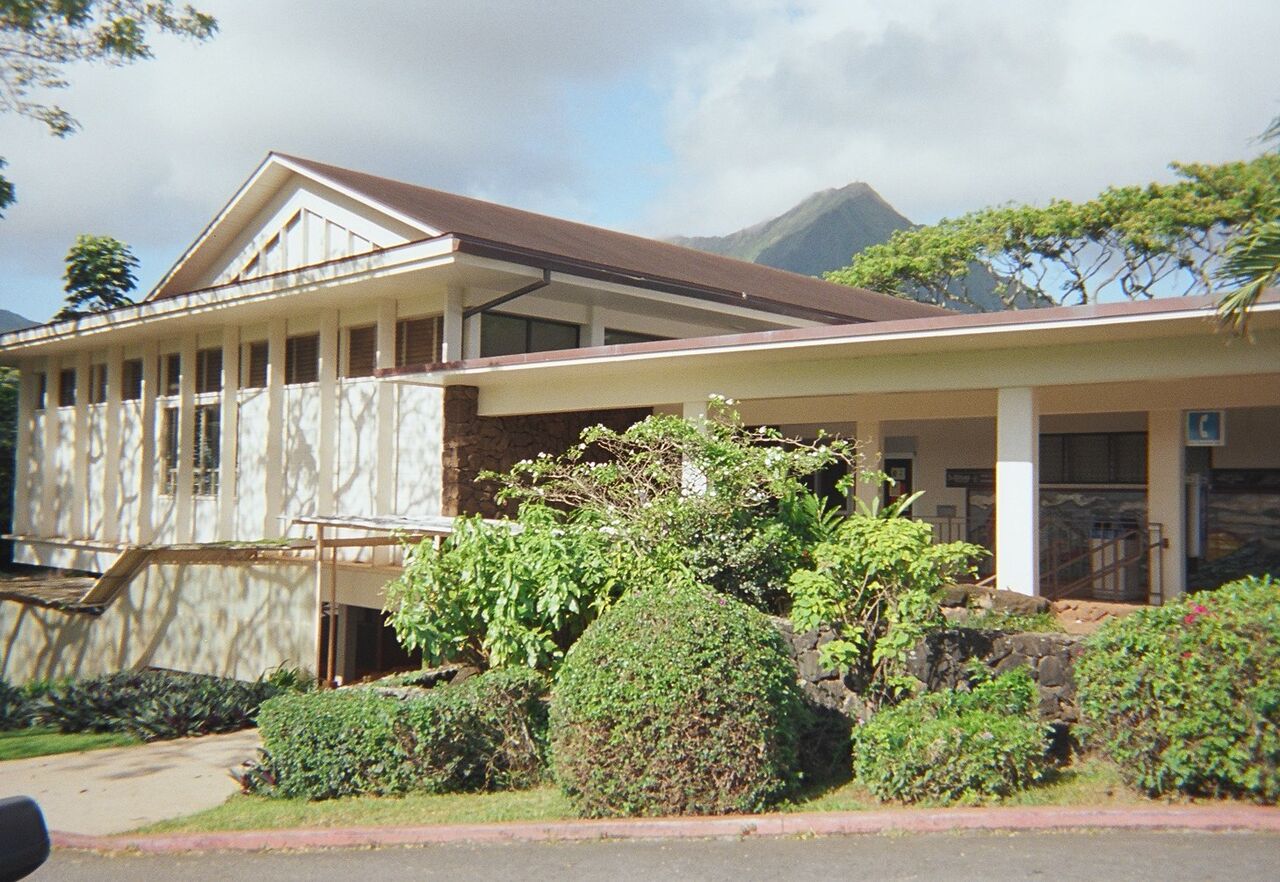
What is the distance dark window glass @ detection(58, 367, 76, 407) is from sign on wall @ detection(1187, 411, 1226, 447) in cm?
2181

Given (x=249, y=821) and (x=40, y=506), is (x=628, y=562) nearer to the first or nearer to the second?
(x=249, y=821)

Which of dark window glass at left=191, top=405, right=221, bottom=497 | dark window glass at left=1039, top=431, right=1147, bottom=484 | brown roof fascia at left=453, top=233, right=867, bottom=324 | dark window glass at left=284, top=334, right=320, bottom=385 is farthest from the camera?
dark window glass at left=191, top=405, right=221, bottom=497

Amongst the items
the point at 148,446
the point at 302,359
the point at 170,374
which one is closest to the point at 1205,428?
the point at 302,359

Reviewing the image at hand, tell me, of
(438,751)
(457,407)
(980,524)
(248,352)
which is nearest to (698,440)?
(438,751)

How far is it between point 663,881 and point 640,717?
4.19 ft

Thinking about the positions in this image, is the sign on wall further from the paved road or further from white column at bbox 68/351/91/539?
white column at bbox 68/351/91/539

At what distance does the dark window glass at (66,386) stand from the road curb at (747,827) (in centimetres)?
1901

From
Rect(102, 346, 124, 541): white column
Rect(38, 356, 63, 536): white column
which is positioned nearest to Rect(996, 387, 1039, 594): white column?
Rect(102, 346, 124, 541): white column

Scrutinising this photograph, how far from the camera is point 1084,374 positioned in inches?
436

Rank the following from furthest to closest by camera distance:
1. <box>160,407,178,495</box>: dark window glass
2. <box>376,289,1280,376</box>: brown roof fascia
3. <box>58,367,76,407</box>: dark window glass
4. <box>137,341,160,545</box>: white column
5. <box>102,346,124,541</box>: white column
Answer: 1. <box>58,367,76,407</box>: dark window glass
2. <box>102,346,124,541</box>: white column
3. <box>137,341,160,545</box>: white column
4. <box>160,407,178,495</box>: dark window glass
5. <box>376,289,1280,376</box>: brown roof fascia

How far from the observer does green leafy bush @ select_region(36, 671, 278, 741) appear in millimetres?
12414

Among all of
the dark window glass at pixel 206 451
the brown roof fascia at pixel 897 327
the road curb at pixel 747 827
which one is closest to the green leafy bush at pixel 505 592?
the road curb at pixel 747 827

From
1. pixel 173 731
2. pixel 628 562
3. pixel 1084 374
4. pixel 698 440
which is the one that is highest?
pixel 1084 374

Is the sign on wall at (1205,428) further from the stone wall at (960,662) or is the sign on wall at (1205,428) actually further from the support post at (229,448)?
the support post at (229,448)
